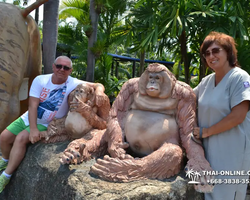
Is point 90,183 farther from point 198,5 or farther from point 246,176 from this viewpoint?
point 198,5

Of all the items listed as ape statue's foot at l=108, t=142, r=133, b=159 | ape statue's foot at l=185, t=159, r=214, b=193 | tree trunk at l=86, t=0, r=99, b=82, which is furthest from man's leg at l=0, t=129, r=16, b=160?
tree trunk at l=86, t=0, r=99, b=82

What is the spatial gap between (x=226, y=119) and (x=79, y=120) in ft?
4.38

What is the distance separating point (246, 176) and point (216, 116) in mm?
458

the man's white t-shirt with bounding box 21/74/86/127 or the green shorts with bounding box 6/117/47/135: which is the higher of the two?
the man's white t-shirt with bounding box 21/74/86/127

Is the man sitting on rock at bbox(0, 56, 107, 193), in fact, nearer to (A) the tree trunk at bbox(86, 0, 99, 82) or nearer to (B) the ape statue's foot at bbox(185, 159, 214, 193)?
(B) the ape statue's foot at bbox(185, 159, 214, 193)

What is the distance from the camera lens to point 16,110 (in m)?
3.47

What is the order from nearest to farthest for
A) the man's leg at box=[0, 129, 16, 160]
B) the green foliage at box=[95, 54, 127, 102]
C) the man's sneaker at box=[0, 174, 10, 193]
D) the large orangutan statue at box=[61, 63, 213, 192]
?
1. the large orangutan statue at box=[61, 63, 213, 192]
2. the man's sneaker at box=[0, 174, 10, 193]
3. the man's leg at box=[0, 129, 16, 160]
4. the green foliage at box=[95, 54, 127, 102]

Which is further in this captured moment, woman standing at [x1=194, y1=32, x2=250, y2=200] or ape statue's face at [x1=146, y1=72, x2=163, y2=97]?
ape statue's face at [x1=146, y1=72, x2=163, y2=97]

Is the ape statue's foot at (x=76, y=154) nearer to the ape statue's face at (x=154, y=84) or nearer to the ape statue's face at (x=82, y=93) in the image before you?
the ape statue's face at (x=82, y=93)

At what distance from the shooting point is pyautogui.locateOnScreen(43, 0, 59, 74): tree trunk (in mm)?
4477

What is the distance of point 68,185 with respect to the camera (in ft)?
6.47

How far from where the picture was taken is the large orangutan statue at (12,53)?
11.1 ft

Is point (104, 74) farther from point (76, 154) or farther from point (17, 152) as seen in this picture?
point (76, 154)

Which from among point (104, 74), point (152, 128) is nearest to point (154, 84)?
point (152, 128)
